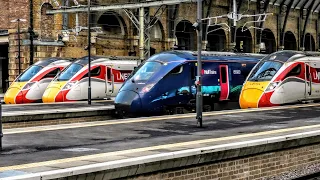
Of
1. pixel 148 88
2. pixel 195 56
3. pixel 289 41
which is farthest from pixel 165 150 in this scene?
pixel 289 41

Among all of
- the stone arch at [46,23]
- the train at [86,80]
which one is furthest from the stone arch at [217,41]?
the train at [86,80]

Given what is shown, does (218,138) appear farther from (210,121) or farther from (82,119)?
(82,119)

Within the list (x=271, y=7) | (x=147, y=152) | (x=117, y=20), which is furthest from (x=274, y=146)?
(x=271, y=7)

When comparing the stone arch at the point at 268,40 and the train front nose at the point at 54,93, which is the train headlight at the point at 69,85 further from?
the stone arch at the point at 268,40

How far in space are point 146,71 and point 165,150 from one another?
1129cm


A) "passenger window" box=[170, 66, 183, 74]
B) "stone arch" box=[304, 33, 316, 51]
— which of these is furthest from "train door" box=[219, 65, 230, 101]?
"stone arch" box=[304, 33, 316, 51]

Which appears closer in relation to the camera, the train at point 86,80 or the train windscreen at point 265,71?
the train windscreen at point 265,71

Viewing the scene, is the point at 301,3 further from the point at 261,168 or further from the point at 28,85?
the point at 261,168

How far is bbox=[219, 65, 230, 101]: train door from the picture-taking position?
24.4 meters

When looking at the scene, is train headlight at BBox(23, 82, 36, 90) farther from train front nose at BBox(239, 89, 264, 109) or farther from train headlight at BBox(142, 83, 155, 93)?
train front nose at BBox(239, 89, 264, 109)

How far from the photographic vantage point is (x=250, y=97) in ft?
78.1

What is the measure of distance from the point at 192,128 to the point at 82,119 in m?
9.40

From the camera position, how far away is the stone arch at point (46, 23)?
43.2 metres

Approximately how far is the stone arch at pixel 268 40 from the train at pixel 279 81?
34.8 metres
